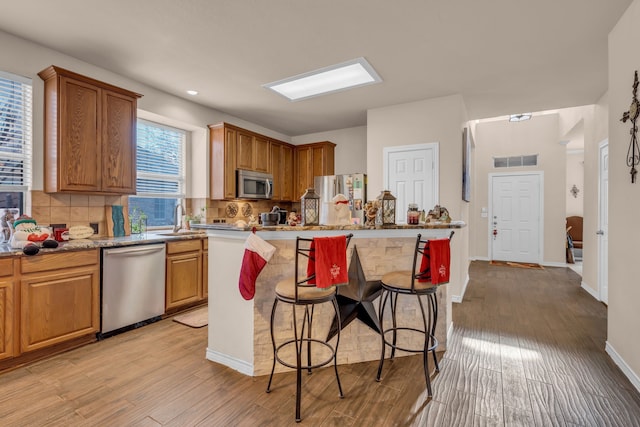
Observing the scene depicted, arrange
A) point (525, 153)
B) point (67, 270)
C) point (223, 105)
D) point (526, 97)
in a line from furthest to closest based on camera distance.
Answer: point (525, 153) → point (223, 105) → point (526, 97) → point (67, 270)

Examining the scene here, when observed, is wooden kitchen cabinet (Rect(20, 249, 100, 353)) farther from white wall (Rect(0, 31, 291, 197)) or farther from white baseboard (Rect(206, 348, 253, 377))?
white baseboard (Rect(206, 348, 253, 377))

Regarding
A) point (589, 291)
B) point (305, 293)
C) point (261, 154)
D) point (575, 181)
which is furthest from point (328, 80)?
point (575, 181)

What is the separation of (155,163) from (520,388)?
4714mm

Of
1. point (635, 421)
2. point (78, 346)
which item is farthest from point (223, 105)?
point (635, 421)

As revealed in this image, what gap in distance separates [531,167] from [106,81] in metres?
7.98

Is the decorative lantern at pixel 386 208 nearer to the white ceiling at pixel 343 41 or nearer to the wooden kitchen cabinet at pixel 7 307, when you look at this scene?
the white ceiling at pixel 343 41

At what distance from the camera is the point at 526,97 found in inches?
164

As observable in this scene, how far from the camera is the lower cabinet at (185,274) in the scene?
136 inches

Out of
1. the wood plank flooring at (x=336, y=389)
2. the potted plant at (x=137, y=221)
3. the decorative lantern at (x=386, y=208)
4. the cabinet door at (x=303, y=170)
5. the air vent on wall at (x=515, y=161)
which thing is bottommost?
the wood plank flooring at (x=336, y=389)

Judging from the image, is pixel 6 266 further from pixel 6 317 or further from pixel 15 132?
pixel 15 132

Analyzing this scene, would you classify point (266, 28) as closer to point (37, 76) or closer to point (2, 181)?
point (37, 76)

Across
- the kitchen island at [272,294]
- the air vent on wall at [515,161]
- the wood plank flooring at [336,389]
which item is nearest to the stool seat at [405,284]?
the kitchen island at [272,294]

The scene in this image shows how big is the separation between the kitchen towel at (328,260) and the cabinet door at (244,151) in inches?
132

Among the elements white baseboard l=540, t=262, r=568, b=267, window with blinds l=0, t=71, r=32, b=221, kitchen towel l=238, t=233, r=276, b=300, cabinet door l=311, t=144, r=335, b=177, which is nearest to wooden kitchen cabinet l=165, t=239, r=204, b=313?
window with blinds l=0, t=71, r=32, b=221
